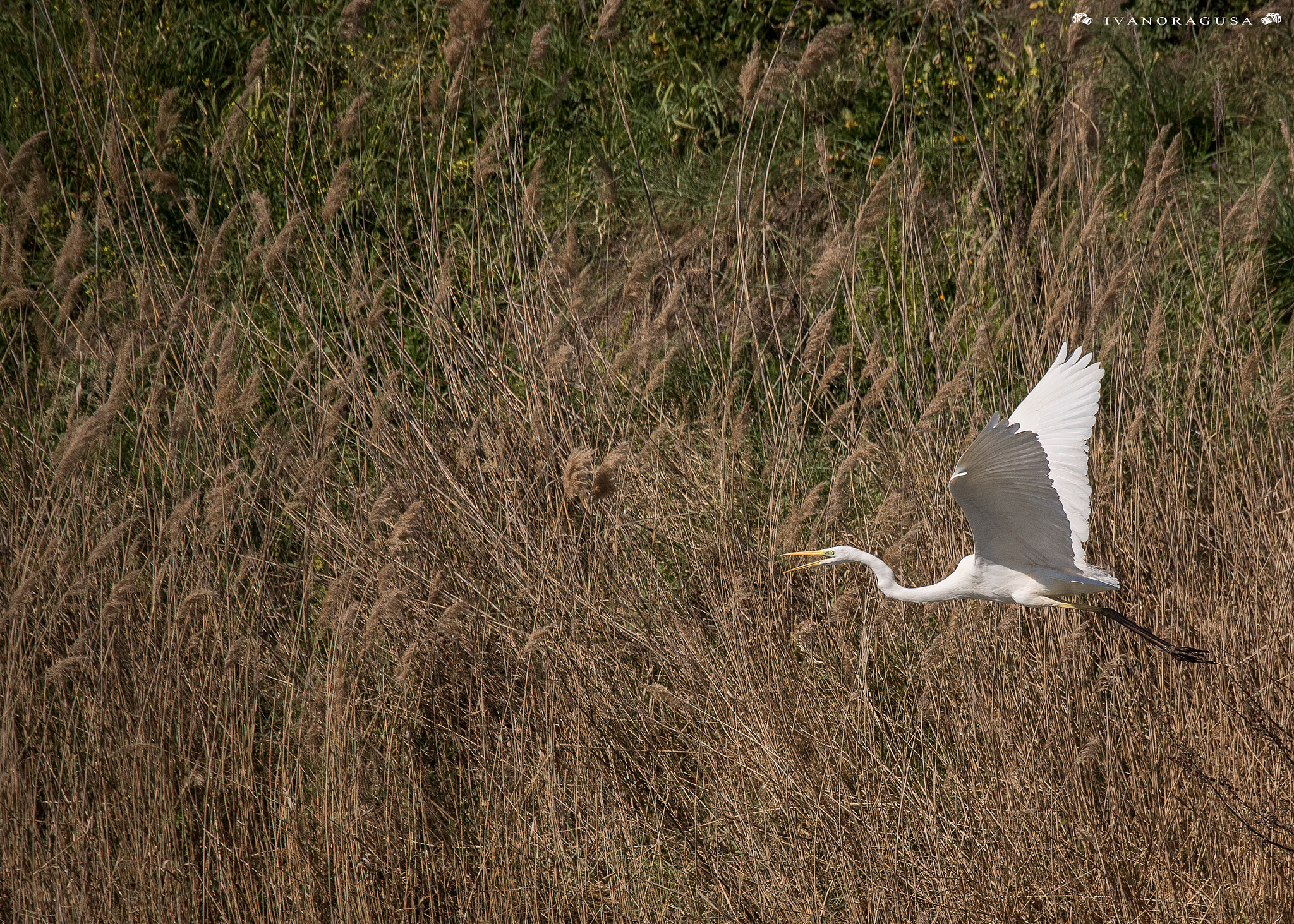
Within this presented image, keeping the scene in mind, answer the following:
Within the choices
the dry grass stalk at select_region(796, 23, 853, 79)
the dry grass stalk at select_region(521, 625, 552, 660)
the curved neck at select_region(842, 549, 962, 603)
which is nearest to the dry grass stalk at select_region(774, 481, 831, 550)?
the curved neck at select_region(842, 549, 962, 603)

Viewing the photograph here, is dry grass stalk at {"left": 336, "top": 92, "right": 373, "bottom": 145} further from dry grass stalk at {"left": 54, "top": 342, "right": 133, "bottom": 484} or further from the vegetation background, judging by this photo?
dry grass stalk at {"left": 54, "top": 342, "right": 133, "bottom": 484}

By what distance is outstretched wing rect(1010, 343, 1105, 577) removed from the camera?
7.40ft

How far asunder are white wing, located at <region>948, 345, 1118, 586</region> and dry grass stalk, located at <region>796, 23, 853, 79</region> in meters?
0.83

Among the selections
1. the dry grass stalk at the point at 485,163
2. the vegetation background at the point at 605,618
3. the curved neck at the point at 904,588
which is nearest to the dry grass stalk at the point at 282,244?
the vegetation background at the point at 605,618

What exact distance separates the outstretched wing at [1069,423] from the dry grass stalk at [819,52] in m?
0.82

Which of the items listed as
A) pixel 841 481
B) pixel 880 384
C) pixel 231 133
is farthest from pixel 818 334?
pixel 231 133

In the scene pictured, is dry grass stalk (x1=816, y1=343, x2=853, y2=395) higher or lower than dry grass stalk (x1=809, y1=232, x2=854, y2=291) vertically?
lower

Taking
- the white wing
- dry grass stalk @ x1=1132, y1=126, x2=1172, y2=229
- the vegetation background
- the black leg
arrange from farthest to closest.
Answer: dry grass stalk @ x1=1132, y1=126, x2=1172, y2=229, the vegetation background, the black leg, the white wing

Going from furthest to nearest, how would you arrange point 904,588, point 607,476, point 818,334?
point 818,334, point 904,588, point 607,476

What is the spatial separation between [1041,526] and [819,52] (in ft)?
3.78

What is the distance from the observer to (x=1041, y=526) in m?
2.37

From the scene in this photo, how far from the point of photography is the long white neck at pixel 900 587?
94.0 inches

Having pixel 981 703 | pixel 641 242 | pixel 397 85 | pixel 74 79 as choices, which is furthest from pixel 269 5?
pixel 981 703

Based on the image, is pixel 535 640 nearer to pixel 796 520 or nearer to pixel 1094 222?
pixel 796 520
